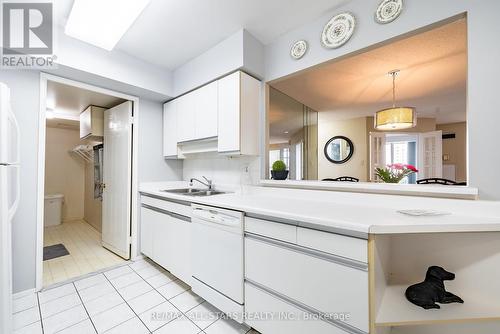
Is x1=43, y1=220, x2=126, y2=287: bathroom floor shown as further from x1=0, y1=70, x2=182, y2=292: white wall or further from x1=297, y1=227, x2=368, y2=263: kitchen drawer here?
x1=297, y1=227, x2=368, y2=263: kitchen drawer

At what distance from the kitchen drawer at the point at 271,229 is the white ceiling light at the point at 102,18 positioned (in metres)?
1.64

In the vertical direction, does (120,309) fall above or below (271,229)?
below

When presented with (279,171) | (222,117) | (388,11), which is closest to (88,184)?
(222,117)

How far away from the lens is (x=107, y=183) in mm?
2830

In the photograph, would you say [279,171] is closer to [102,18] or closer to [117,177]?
[102,18]

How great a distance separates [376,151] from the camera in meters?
4.94

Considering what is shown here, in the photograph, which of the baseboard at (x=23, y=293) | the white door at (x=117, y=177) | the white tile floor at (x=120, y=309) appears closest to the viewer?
the white tile floor at (x=120, y=309)

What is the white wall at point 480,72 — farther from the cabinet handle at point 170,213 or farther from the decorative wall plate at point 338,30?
the cabinet handle at point 170,213

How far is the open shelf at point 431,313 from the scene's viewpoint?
0.90 m

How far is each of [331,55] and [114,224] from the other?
3127 mm

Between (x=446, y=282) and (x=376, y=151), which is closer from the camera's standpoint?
(x=446, y=282)

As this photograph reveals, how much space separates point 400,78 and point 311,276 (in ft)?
10.3

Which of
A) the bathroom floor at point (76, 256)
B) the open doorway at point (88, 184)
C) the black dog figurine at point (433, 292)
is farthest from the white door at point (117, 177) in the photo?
the black dog figurine at point (433, 292)

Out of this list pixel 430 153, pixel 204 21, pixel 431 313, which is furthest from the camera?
pixel 430 153
